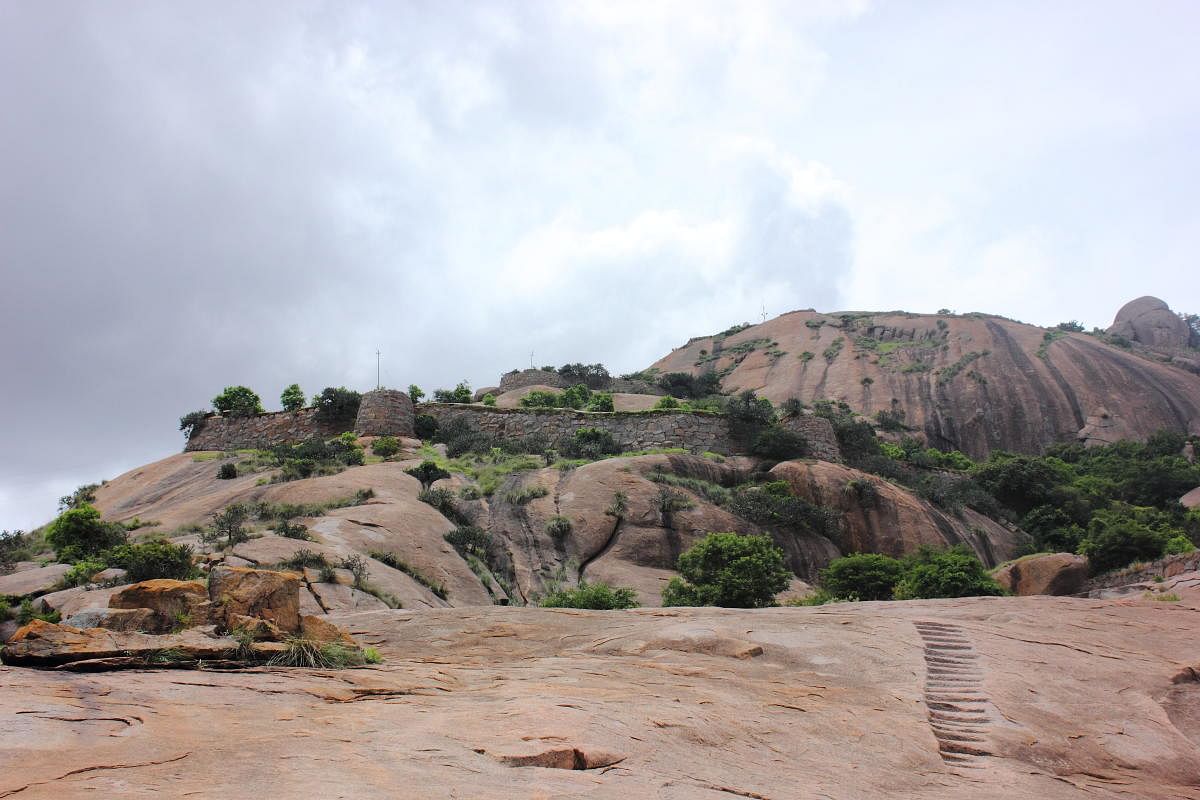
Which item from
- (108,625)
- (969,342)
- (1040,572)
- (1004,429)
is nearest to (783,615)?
(108,625)

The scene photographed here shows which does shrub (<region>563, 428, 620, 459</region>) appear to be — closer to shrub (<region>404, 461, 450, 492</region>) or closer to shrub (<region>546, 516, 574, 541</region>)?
shrub (<region>404, 461, 450, 492</region>)

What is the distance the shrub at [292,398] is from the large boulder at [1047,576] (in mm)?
35841

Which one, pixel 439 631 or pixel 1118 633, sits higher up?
pixel 439 631

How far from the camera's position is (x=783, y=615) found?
15430 millimetres

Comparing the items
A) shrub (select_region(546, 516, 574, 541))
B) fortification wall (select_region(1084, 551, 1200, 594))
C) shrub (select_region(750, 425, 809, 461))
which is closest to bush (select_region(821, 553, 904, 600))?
fortification wall (select_region(1084, 551, 1200, 594))

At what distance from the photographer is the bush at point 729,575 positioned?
891 inches

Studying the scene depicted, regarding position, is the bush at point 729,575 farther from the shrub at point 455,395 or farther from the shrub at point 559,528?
the shrub at point 455,395

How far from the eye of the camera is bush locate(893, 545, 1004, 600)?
2317cm

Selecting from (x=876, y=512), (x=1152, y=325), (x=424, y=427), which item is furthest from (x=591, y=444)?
(x=1152, y=325)

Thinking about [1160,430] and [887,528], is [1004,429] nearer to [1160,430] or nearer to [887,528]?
[1160,430]

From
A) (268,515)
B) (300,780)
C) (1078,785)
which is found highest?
(268,515)

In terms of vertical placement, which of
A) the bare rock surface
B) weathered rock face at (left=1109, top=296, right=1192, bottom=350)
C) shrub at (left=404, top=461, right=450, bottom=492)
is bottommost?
the bare rock surface

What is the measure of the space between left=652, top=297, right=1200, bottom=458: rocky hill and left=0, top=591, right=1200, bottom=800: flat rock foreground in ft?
172

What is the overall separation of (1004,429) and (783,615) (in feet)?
186
